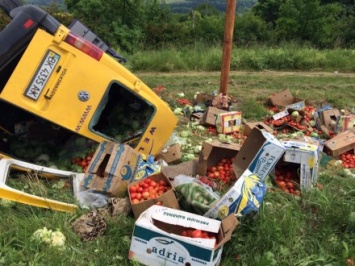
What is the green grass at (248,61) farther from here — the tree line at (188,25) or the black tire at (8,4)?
the tree line at (188,25)

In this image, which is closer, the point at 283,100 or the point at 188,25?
the point at 283,100

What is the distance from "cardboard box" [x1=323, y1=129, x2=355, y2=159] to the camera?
5359 millimetres

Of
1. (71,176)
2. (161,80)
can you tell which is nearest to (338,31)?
(161,80)

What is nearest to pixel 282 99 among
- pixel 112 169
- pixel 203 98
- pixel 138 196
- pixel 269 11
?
pixel 203 98

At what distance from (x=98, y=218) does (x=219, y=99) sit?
3.96 meters

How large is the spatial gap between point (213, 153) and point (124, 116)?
1233 mm

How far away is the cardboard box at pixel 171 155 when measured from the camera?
192 inches

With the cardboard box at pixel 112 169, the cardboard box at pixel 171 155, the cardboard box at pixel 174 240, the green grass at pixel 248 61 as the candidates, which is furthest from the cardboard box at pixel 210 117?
the green grass at pixel 248 61

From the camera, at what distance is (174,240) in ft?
9.68

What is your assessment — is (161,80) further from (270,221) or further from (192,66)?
(270,221)

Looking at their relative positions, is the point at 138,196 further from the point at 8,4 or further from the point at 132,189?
the point at 8,4

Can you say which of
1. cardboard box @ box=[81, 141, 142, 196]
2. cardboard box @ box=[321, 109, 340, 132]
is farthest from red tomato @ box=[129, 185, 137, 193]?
cardboard box @ box=[321, 109, 340, 132]

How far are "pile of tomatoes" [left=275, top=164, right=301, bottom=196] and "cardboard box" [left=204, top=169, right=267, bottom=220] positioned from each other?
806 millimetres

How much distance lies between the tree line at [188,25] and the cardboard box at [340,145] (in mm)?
13695
